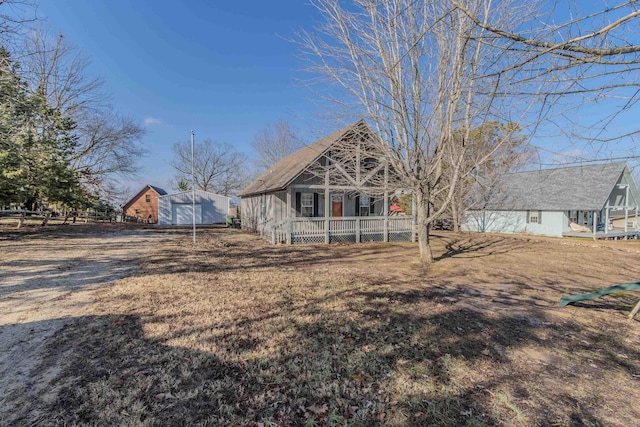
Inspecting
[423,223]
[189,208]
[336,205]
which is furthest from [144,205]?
[423,223]

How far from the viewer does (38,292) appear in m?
5.68

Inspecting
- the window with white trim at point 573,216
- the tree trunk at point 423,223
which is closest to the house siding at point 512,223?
the window with white trim at point 573,216

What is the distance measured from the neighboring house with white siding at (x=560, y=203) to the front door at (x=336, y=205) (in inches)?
497

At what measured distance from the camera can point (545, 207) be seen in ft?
72.2

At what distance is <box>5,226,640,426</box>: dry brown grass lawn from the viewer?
8.39 feet

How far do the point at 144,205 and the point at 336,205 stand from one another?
106 ft

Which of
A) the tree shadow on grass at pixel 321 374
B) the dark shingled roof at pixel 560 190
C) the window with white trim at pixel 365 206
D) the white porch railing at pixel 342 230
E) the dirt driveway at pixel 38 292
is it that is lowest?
the tree shadow on grass at pixel 321 374

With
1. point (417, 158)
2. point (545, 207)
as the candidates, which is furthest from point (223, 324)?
point (545, 207)

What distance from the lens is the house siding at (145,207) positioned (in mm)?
37188

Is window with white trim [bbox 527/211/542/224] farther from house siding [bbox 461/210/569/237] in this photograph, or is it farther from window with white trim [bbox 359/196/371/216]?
window with white trim [bbox 359/196/371/216]

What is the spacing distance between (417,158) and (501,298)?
4262 millimetres

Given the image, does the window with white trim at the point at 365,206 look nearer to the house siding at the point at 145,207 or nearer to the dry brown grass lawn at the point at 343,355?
the dry brown grass lawn at the point at 343,355

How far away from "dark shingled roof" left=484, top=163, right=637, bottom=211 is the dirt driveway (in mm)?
22895

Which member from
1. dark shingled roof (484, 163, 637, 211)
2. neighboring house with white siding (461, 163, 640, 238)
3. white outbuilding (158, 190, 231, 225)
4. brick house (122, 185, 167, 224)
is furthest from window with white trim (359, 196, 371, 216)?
brick house (122, 185, 167, 224)
